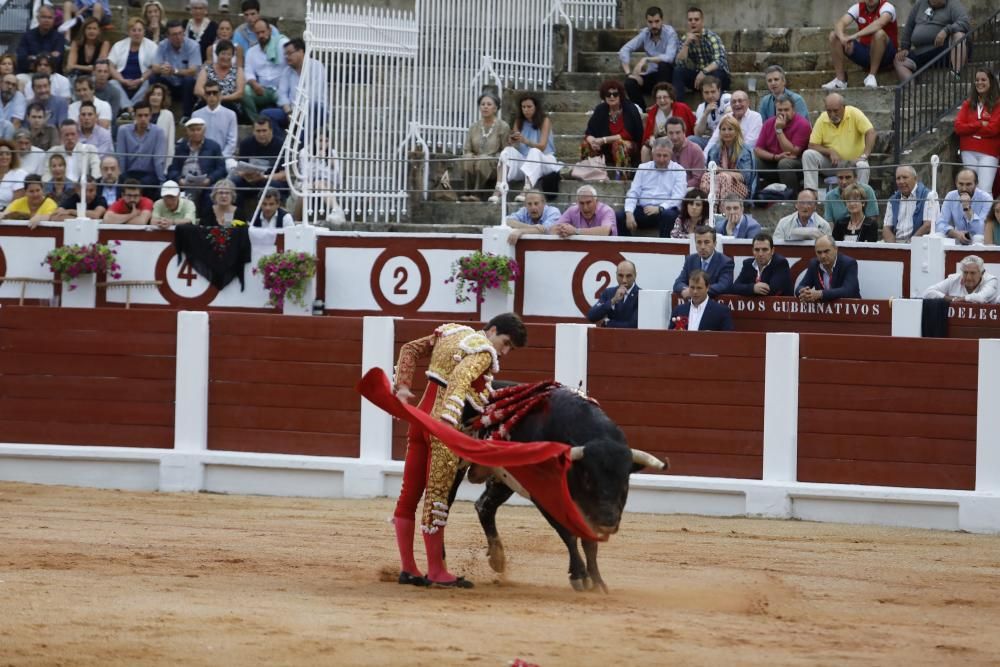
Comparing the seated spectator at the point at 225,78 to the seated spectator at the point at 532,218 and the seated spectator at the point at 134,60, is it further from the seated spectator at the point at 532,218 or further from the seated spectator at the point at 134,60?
the seated spectator at the point at 532,218

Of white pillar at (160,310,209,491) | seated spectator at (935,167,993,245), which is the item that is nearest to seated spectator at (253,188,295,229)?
white pillar at (160,310,209,491)

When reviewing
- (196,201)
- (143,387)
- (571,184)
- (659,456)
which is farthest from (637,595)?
(196,201)

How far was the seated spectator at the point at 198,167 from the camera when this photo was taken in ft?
46.4

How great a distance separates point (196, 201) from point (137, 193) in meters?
0.53

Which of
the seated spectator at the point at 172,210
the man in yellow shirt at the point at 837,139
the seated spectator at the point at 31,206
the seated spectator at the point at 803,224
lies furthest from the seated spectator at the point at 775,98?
the seated spectator at the point at 31,206

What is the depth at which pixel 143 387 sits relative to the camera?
466 inches

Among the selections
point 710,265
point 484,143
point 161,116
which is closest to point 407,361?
Result: point 710,265

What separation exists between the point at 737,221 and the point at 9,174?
249 inches

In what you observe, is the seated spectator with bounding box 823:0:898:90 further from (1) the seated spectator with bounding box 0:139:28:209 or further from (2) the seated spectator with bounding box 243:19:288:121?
(1) the seated spectator with bounding box 0:139:28:209

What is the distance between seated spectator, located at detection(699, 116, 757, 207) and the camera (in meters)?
12.8

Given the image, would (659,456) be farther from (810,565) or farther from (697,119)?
(697,119)

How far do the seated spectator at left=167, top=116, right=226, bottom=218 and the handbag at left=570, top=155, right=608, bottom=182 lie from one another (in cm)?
304

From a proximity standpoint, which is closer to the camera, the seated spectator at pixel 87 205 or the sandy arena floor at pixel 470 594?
the sandy arena floor at pixel 470 594

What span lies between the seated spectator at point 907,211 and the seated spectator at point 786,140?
1.03 meters
